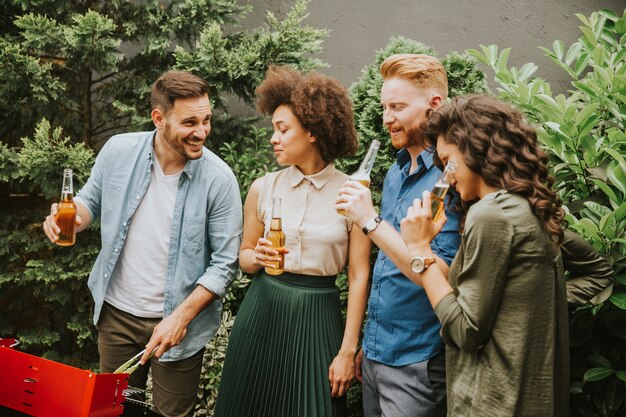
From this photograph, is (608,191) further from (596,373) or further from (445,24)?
(445,24)

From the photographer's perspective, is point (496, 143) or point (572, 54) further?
point (572, 54)

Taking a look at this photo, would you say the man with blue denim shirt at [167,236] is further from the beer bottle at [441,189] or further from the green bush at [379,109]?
the beer bottle at [441,189]

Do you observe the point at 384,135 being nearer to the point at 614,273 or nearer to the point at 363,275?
the point at 363,275

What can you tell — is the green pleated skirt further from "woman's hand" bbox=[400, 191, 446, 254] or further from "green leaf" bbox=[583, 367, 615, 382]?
"green leaf" bbox=[583, 367, 615, 382]

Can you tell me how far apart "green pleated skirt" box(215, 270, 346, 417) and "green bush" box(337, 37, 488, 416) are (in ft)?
3.27

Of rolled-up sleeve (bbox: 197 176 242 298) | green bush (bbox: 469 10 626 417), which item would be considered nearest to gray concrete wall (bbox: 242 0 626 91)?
green bush (bbox: 469 10 626 417)

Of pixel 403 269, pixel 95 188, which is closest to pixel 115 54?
pixel 95 188

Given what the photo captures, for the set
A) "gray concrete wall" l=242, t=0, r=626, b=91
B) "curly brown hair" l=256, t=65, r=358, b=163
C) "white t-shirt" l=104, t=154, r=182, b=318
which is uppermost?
"gray concrete wall" l=242, t=0, r=626, b=91

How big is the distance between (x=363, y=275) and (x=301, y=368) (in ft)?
1.68

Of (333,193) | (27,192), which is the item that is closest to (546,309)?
(333,193)

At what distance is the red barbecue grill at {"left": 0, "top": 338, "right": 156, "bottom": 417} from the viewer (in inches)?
82.0

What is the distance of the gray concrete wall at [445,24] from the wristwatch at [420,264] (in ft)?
11.6

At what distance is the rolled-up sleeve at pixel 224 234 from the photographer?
3020mm

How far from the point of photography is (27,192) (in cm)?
512
